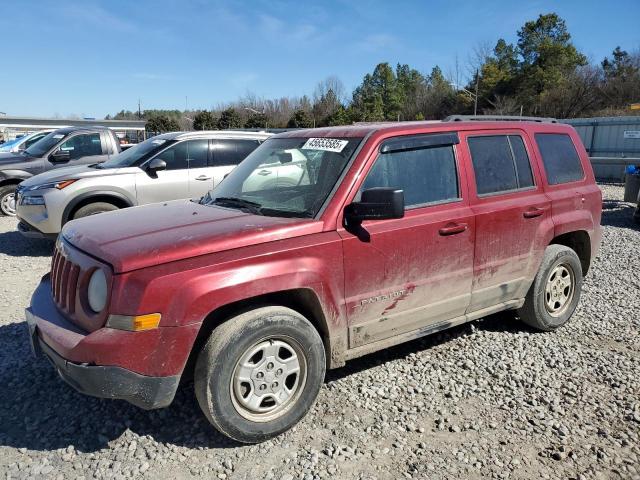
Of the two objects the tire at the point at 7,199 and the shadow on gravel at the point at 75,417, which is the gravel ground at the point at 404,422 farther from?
the tire at the point at 7,199

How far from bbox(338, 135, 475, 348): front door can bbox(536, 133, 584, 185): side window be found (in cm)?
122

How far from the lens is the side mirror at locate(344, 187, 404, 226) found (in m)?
3.14

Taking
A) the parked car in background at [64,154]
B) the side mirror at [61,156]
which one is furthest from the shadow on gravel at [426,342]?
the side mirror at [61,156]

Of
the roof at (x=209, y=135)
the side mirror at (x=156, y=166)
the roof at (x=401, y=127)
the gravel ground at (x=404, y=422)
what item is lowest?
the gravel ground at (x=404, y=422)

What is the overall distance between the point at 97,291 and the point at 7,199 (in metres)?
9.85

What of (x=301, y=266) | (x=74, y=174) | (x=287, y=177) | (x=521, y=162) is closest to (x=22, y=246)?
(x=74, y=174)

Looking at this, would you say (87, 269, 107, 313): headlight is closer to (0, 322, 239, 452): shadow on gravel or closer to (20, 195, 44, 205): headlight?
(0, 322, 239, 452): shadow on gravel

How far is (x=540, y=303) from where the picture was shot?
4.59 metres

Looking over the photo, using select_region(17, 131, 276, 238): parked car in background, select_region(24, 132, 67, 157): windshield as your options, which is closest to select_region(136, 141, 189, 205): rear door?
select_region(17, 131, 276, 238): parked car in background

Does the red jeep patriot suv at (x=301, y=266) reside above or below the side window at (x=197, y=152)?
below

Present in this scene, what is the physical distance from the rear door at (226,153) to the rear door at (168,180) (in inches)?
18.3

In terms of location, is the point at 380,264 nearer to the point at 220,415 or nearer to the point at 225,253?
the point at 225,253

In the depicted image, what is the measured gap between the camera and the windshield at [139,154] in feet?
25.7

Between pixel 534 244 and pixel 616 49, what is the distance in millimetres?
61160
